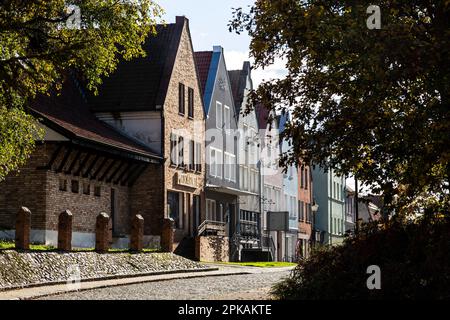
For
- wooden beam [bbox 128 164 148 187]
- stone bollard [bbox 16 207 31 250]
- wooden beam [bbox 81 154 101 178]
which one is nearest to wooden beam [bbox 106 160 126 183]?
wooden beam [bbox 128 164 148 187]

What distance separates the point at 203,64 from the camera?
54.7 metres

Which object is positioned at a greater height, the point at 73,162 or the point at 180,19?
the point at 180,19

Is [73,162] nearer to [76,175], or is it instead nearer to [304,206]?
[76,175]

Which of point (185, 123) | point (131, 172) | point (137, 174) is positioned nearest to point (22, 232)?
point (131, 172)

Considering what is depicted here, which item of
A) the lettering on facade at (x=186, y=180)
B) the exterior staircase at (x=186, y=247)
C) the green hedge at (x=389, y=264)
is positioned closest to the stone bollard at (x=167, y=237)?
the exterior staircase at (x=186, y=247)

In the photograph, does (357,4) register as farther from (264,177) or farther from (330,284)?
(264,177)

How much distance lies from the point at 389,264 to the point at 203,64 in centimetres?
3987

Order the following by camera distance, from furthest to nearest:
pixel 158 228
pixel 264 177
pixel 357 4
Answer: pixel 264 177, pixel 158 228, pixel 357 4

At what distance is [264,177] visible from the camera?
65562 mm

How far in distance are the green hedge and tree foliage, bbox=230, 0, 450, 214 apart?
102 centimetres
